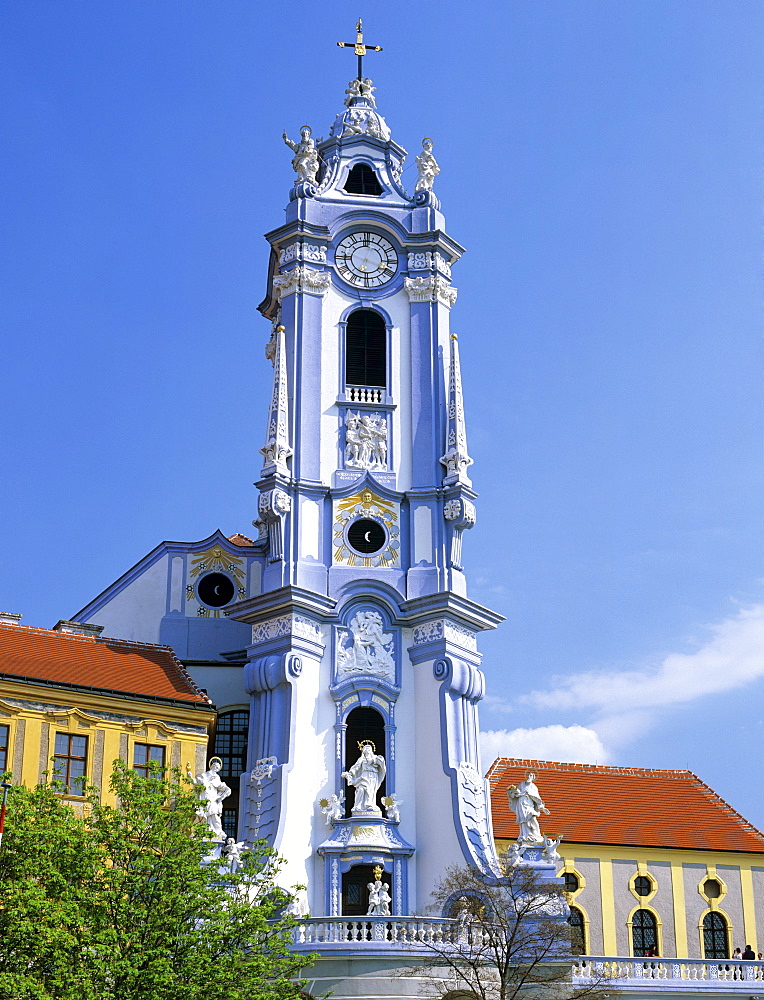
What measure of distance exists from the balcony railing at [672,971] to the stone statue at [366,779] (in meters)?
7.12

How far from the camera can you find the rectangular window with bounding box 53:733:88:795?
38781 millimetres

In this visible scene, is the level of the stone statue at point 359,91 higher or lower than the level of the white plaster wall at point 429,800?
higher

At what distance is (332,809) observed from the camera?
4256cm

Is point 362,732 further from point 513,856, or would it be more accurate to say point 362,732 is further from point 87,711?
point 87,711

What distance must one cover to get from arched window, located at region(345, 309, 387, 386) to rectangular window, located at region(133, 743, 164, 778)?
1377 cm

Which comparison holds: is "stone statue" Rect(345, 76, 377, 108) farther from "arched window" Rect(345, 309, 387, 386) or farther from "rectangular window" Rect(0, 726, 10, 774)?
"rectangular window" Rect(0, 726, 10, 774)

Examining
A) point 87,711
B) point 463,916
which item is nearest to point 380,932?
point 463,916

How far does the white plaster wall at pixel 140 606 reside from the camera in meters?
48.5

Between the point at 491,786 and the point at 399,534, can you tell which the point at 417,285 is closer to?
the point at 399,534

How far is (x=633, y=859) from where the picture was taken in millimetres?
48625

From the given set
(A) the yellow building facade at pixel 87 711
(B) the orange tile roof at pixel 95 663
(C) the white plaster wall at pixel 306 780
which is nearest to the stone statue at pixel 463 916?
(C) the white plaster wall at pixel 306 780

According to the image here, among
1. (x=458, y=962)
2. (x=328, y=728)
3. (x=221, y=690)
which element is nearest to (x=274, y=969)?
(x=458, y=962)

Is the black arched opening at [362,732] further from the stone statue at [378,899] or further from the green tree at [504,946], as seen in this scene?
the green tree at [504,946]

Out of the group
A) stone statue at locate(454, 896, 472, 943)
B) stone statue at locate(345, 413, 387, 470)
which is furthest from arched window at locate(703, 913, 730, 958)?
stone statue at locate(345, 413, 387, 470)
